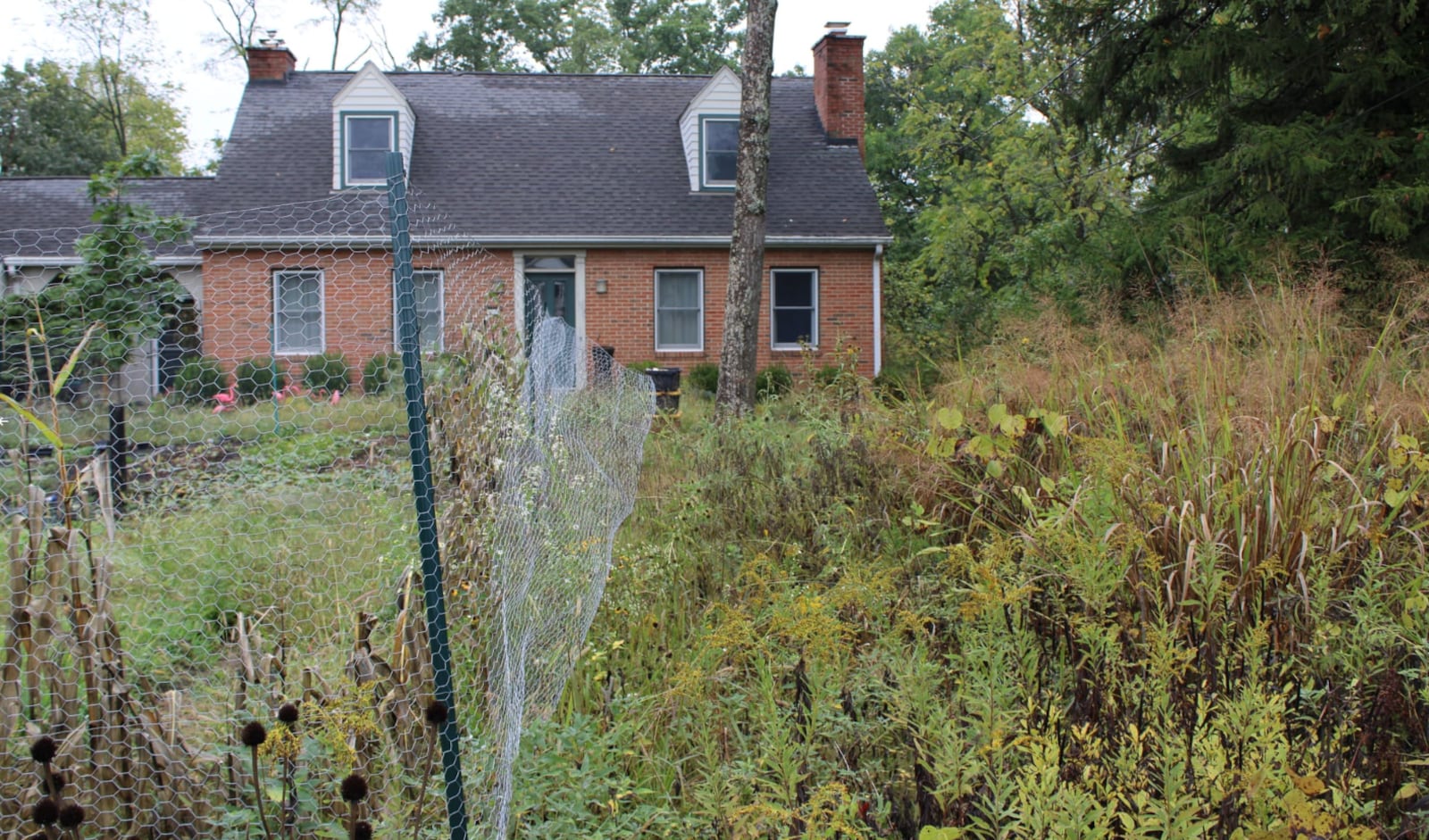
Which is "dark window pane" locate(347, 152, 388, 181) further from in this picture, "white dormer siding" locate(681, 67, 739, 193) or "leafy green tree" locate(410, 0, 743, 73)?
"leafy green tree" locate(410, 0, 743, 73)

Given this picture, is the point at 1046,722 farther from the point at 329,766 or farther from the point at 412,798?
the point at 329,766

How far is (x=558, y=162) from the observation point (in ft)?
64.0

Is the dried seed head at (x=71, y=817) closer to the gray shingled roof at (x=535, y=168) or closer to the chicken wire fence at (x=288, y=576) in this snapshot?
the chicken wire fence at (x=288, y=576)

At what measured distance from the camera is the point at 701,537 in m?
5.41

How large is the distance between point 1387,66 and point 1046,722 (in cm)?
858

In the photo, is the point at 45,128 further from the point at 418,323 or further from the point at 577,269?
the point at 418,323

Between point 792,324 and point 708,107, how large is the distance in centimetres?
416

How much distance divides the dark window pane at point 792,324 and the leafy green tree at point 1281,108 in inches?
340

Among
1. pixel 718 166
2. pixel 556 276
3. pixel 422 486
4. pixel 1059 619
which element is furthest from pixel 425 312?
pixel 718 166

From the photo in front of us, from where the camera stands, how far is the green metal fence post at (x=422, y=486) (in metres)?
2.21

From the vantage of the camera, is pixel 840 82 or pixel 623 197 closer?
pixel 623 197

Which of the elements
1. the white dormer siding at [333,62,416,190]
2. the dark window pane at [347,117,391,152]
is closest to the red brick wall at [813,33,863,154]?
the white dormer siding at [333,62,416,190]

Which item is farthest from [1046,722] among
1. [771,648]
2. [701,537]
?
[701,537]

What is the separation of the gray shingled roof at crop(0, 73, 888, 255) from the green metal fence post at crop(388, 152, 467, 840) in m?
16.1
